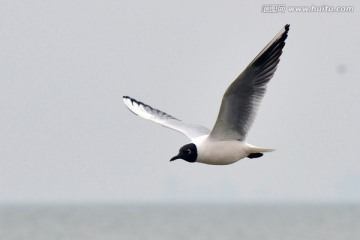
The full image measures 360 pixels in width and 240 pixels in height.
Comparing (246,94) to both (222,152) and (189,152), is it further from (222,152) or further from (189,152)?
(189,152)

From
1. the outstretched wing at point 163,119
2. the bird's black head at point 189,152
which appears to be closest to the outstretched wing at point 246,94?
the bird's black head at point 189,152

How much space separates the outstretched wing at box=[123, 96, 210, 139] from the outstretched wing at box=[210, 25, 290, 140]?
49.6 inches

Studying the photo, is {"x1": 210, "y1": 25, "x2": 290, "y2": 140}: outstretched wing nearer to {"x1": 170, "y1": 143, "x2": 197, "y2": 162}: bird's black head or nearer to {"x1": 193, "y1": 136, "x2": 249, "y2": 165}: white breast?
{"x1": 193, "y1": 136, "x2": 249, "y2": 165}: white breast

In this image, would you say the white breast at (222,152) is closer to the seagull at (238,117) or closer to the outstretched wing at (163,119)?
the seagull at (238,117)

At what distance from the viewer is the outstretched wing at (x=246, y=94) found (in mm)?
13266

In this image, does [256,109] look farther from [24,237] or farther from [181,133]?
[24,237]

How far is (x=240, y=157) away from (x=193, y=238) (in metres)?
39.4

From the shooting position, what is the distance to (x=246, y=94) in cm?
1376

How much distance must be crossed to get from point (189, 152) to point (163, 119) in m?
2.66

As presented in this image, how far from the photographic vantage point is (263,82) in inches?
538

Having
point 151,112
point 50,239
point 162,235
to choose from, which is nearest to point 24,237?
point 50,239

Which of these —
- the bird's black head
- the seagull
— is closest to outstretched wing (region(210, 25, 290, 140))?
the seagull

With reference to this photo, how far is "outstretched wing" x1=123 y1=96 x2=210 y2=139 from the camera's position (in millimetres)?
15680

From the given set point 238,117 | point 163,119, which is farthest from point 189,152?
point 163,119
